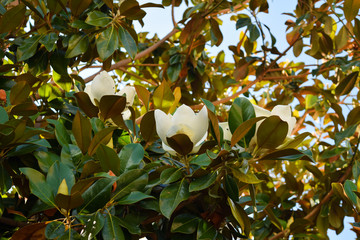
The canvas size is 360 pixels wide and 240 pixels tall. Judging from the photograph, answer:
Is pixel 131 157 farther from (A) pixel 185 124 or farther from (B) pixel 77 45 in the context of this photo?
(B) pixel 77 45

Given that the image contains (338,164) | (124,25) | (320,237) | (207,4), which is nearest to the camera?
(124,25)

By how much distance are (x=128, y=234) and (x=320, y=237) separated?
1122 mm

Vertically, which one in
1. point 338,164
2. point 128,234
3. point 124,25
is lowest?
point 338,164

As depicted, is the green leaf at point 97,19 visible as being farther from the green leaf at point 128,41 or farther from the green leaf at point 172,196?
the green leaf at point 172,196

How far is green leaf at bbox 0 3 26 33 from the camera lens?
1.33 metres

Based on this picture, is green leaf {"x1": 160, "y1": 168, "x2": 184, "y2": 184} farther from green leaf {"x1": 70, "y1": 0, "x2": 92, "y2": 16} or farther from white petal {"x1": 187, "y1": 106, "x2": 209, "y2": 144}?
green leaf {"x1": 70, "y1": 0, "x2": 92, "y2": 16}

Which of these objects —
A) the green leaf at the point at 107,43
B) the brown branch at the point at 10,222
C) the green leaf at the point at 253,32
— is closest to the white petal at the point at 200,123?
the brown branch at the point at 10,222

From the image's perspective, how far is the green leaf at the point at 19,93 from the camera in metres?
1.08

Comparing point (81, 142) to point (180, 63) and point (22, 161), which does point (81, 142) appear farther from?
point (180, 63)

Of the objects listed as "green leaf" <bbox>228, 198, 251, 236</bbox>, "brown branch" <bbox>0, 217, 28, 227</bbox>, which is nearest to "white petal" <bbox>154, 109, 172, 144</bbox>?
"green leaf" <bbox>228, 198, 251, 236</bbox>

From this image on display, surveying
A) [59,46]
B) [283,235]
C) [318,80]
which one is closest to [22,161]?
[59,46]

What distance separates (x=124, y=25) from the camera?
1.49 metres

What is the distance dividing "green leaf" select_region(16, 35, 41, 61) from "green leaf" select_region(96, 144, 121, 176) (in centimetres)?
74

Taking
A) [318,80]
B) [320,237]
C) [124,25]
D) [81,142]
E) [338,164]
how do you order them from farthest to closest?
[318,80]
[338,164]
[320,237]
[124,25]
[81,142]
